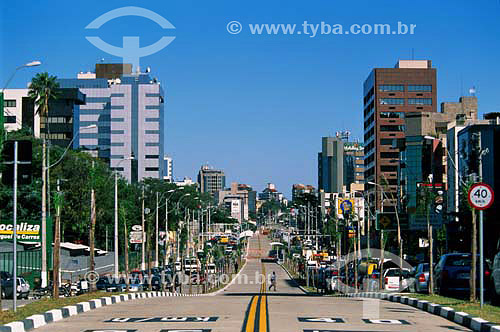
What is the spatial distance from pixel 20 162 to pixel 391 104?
140416 mm

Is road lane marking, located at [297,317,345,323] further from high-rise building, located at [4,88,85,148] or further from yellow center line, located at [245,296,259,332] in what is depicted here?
high-rise building, located at [4,88,85,148]

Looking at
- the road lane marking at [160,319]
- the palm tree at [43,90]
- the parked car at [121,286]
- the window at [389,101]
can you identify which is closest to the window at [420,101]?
the window at [389,101]

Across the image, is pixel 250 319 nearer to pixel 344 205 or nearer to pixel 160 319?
pixel 160 319

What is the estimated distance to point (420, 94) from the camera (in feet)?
531

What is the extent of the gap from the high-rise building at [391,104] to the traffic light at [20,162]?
427ft

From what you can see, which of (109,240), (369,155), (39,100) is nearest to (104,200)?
(109,240)

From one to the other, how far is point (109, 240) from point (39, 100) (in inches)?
1265

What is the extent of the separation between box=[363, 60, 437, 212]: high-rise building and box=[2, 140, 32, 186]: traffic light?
130 metres

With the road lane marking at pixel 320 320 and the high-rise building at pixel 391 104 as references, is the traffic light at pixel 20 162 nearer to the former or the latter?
the road lane marking at pixel 320 320

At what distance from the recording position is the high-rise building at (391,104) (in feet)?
500

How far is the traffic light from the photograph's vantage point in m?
21.1

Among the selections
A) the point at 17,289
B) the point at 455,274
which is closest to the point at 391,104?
the point at 17,289

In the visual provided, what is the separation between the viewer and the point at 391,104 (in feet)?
518

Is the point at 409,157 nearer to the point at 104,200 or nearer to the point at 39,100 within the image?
the point at 104,200
